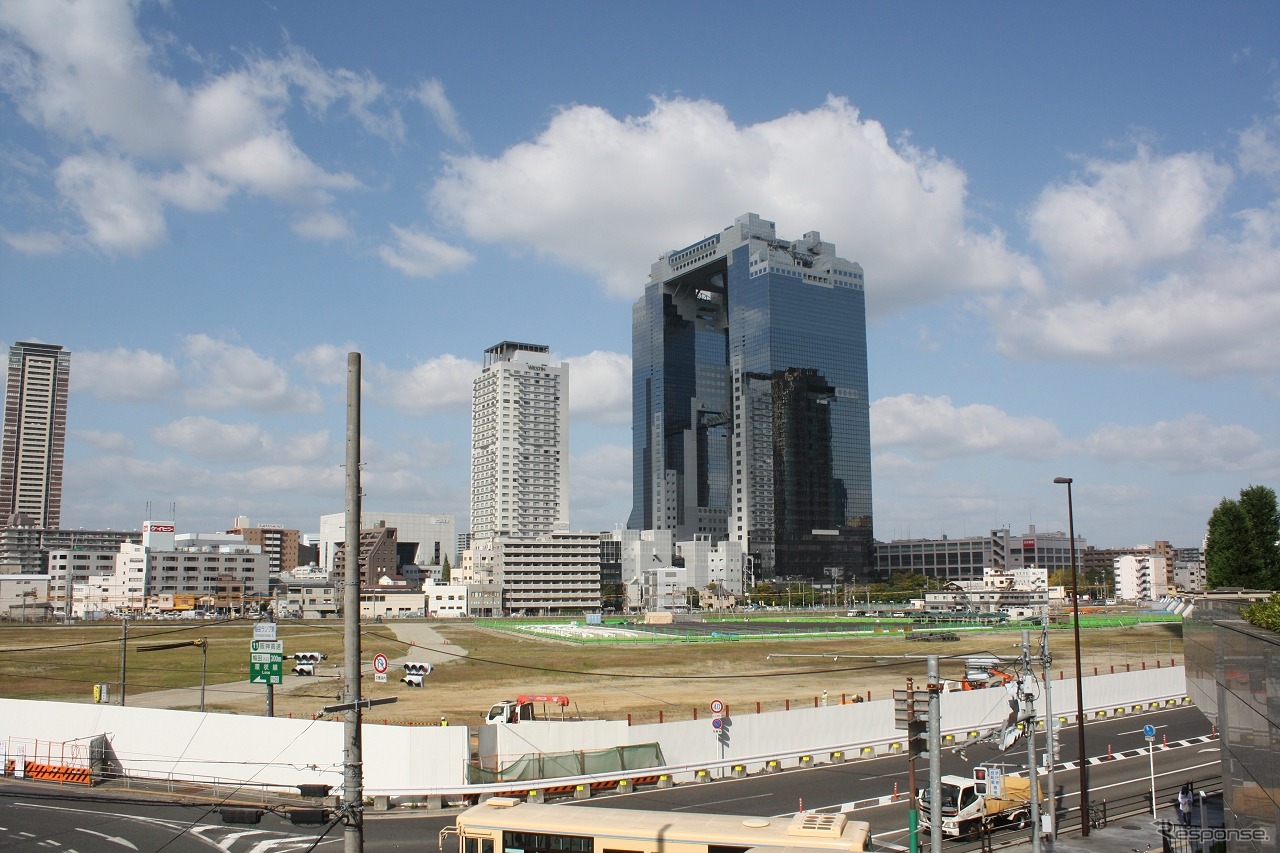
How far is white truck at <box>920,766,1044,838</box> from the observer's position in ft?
95.5

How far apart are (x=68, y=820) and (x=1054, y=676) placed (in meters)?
61.5

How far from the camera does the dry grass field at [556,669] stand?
59500 millimetres

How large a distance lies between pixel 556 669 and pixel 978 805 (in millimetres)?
55674

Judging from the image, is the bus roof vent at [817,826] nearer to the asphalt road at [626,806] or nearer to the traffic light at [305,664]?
the asphalt road at [626,806]

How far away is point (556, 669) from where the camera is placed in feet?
267

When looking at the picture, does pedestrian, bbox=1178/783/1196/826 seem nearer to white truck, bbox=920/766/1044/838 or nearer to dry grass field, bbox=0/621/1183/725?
white truck, bbox=920/766/1044/838

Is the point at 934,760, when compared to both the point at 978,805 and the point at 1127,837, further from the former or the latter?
the point at 1127,837

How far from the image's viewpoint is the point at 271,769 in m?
35.3

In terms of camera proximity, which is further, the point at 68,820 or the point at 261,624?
the point at 261,624

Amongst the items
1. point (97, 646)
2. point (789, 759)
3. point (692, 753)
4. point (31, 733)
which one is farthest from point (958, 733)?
point (97, 646)

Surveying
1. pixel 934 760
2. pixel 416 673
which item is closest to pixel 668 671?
pixel 416 673

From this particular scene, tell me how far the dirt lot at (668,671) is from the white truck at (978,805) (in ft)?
19.0

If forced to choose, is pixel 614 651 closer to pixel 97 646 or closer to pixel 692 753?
pixel 97 646

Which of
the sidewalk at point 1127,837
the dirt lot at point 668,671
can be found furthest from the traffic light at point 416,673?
the sidewalk at point 1127,837
